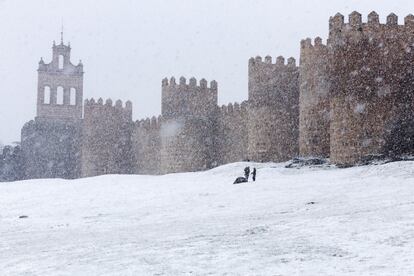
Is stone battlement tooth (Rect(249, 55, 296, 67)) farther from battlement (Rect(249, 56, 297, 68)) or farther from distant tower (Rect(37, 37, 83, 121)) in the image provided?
distant tower (Rect(37, 37, 83, 121))

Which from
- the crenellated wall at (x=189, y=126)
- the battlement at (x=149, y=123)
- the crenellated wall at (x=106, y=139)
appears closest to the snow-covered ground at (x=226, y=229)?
the crenellated wall at (x=189, y=126)

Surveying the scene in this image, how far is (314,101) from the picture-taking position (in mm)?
21172

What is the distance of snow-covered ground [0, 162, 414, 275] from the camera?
5949mm

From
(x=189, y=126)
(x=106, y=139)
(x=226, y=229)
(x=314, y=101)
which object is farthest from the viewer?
(x=106, y=139)

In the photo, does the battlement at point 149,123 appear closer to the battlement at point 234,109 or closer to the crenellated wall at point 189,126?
the crenellated wall at point 189,126

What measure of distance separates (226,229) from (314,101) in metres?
13.5

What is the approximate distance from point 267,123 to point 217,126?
4.32m

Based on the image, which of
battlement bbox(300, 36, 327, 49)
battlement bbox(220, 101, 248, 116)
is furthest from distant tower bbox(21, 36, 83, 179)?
battlement bbox(300, 36, 327, 49)

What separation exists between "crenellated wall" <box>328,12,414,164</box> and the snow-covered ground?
9.60 feet

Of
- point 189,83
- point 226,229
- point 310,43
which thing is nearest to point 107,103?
point 189,83

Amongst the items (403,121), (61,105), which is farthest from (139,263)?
(61,105)

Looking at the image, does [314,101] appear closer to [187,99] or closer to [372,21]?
[372,21]

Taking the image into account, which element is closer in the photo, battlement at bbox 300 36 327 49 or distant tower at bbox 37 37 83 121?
battlement at bbox 300 36 327 49

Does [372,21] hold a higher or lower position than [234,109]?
higher
